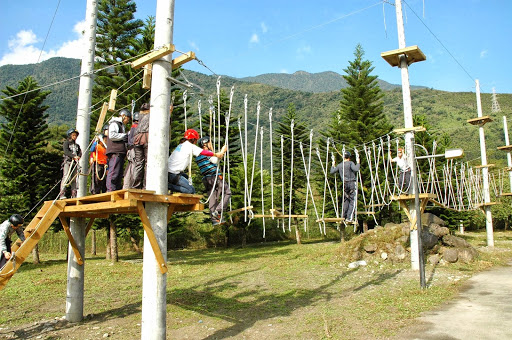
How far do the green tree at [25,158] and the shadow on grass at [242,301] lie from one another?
8382 millimetres

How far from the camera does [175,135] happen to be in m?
14.6

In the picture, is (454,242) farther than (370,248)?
No

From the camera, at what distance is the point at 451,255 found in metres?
10.2

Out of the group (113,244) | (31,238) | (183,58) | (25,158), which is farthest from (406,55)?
(25,158)

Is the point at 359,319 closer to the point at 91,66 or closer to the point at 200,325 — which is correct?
the point at 200,325

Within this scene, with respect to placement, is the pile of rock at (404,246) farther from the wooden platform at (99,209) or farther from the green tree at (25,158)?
the green tree at (25,158)

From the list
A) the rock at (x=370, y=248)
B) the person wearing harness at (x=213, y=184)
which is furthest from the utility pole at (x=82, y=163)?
the rock at (x=370, y=248)

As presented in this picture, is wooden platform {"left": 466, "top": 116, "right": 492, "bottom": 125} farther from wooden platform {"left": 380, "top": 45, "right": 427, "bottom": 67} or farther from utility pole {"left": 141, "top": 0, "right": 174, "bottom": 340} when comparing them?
utility pole {"left": 141, "top": 0, "right": 174, "bottom": 340}

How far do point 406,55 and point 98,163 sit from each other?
277 inches

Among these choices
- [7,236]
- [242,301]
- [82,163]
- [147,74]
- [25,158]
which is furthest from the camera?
[25,158]

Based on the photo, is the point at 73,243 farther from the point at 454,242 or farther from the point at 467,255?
the point at 454,242

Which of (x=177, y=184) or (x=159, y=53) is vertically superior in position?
(x=159, y=53)

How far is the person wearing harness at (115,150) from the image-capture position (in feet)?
17.1

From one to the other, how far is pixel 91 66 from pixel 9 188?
351 inches
